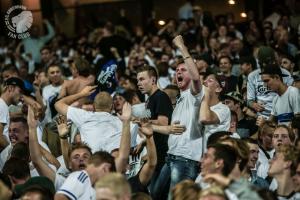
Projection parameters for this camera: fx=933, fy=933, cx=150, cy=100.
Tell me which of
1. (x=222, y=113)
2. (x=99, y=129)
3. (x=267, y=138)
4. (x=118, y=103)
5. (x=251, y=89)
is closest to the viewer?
(x=222, y=113)

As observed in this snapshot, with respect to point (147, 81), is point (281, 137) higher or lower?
lower

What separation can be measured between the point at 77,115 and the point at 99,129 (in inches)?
13.6

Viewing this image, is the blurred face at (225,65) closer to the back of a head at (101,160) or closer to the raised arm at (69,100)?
the raised arm at (69,100)

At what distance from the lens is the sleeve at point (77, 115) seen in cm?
1051

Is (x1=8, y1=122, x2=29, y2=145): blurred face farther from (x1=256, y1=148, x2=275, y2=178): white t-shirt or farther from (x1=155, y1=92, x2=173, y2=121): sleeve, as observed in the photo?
(x1=256, y1=148, x2=275, y2=178): white t-shirt

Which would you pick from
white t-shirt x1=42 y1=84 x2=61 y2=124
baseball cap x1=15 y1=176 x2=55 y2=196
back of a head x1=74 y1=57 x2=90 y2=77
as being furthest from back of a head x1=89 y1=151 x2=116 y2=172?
white t-shirt x1=42 y1=84 x2=61 y2=124

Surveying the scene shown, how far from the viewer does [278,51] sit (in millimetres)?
15617

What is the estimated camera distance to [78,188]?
Result: 8203 millimetres

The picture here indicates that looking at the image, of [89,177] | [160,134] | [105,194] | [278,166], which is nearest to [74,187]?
[89,177]

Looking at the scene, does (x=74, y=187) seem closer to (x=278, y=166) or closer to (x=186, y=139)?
(x=278, y=166)

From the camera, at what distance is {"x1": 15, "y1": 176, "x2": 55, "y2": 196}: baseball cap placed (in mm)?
8383

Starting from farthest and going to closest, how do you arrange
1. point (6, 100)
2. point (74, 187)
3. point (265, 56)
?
point (265, 56), point (6, 100), point (74, 187)

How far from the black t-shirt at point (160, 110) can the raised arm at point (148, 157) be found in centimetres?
110

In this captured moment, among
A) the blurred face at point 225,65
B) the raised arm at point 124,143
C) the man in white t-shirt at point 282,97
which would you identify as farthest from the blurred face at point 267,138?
the blurred face at point 225,65
